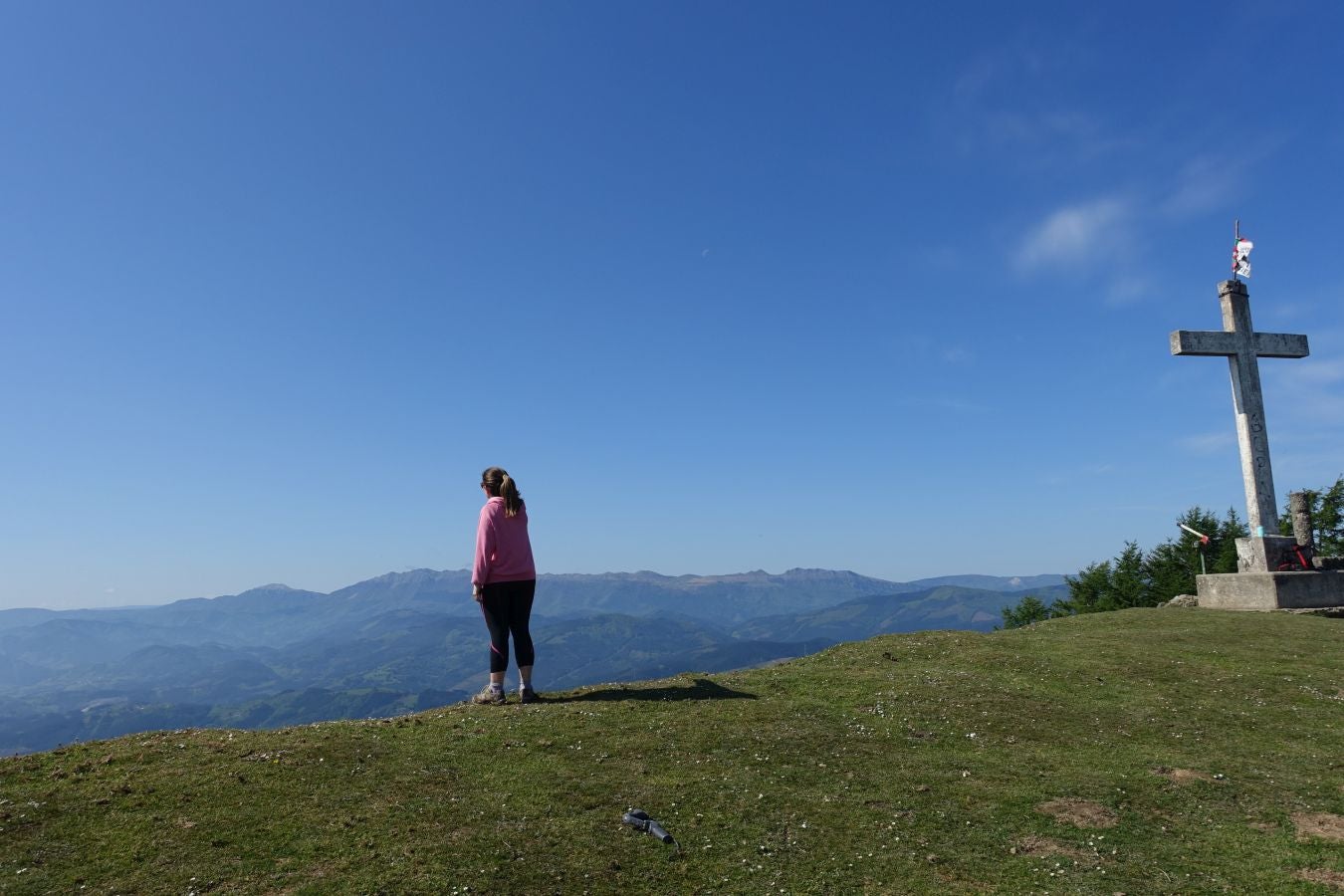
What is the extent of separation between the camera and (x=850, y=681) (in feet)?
49.8

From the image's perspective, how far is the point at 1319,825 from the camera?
350 inches

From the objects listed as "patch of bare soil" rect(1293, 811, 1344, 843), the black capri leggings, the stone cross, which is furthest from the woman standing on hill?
the stone cross

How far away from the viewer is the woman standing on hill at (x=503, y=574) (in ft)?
43.1

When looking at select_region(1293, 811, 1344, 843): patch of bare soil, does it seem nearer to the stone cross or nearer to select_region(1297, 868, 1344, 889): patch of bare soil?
select_region(1297, 868, 1344, 889): patch of bare soil

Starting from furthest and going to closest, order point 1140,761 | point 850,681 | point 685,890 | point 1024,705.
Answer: point 850,681 → point 1024,705 → point 1140,761 → point 685,890

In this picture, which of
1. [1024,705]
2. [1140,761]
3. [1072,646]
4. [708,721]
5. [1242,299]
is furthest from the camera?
[1242,299]

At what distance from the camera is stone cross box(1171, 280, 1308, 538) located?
2609 cm

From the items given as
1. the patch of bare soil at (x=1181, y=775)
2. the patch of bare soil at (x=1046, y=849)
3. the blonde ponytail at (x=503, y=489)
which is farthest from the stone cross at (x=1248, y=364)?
the blonde ponytail at (x=503, y=489)

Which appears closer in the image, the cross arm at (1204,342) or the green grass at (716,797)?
the green grass at (716,797)

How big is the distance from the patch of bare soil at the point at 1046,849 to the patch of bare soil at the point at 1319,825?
2.75 meters

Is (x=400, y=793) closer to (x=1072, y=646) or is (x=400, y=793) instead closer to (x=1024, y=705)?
(x=1024, y=705)

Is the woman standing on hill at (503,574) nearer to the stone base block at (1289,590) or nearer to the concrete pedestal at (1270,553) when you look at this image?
the stone base block at (1289,590)

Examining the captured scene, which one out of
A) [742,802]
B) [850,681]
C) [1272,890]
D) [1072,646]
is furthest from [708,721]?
[1072,646]

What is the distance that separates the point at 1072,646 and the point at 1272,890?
12.1 m
